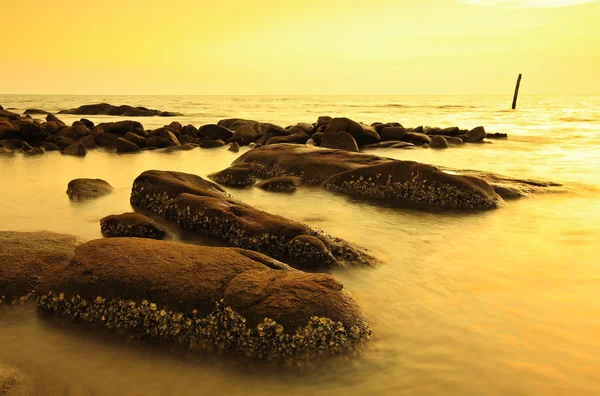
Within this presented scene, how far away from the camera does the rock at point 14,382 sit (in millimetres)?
3150

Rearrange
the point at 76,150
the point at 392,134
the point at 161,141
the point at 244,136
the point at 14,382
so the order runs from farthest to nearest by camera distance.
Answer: the point at 244,136 < the point at 392,134 < the point at 161,141 < the point at 76,150 < the point at 14,382

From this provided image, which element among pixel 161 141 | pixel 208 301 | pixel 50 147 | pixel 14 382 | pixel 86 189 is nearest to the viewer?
pixel 14 382

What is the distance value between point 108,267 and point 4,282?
3.78 ft

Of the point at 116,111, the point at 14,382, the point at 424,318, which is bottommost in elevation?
the point at 116,111

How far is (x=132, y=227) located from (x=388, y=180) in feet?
17.9

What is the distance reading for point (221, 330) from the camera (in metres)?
3.80

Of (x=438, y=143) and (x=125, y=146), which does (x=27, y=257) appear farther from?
(x=438, y=143)

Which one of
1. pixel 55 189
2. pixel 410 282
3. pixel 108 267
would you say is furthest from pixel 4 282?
pixel 55 189

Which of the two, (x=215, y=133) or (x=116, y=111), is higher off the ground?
(x=215, y=133)

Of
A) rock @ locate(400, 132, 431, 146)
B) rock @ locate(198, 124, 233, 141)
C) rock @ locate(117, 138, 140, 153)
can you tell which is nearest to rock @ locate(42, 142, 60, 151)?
rock @ locate(117, 138, 140, 153)

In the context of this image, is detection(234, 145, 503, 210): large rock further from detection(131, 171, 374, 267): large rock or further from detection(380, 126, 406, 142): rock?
detection(380, 126, 406, 142): rock

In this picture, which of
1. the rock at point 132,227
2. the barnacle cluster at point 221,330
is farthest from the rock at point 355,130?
the barnacle cluster at point 221,330

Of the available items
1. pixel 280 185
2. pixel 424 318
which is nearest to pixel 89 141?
pixel 280 185

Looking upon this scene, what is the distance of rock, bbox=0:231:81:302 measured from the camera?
180 inches
